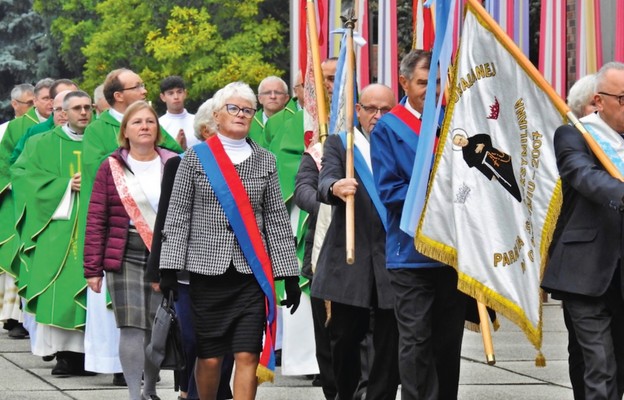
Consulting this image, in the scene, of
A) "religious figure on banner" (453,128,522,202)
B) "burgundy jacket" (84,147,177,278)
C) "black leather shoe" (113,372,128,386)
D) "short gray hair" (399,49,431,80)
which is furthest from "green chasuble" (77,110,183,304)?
"religious figure on banner" (453,128,522,202)

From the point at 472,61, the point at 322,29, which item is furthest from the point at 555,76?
the point at 472,61

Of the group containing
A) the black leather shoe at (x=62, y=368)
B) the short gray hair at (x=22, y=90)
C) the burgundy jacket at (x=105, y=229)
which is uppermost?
the short gray hair at (x=22, y=90)

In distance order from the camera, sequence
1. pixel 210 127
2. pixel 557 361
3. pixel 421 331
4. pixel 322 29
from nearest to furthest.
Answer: pixel 421 331 < pixel 210 127 < pixel 557 361 < pixel 322 29

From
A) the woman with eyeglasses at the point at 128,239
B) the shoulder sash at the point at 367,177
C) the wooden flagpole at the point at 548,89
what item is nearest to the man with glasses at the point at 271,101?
the woman with eyeglasses at the point at 128,239

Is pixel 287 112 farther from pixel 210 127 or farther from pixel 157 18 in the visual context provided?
pixel 157 18

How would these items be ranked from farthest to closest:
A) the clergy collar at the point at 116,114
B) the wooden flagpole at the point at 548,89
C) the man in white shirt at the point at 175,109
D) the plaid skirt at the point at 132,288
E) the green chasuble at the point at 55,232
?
the man in white shirt at the point at 175,109
the green chasuble at the point at 55,232
the clergy collar at the point at 116,114
the plaid skirt at the point at 132,288
the wooden flagpole at the point at 548,89

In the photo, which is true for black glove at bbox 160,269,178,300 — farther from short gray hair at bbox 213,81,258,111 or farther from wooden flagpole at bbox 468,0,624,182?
wooden flagpole at bbox 468,0,624,182

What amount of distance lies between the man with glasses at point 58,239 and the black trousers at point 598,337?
4.73 meters

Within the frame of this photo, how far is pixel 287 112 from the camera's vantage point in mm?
12195

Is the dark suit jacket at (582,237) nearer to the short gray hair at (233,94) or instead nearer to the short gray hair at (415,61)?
the short gray hair at (415,61)

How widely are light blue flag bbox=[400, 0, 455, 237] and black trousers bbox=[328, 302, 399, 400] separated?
702 millimetres

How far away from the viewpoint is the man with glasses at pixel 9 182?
14.2 metres

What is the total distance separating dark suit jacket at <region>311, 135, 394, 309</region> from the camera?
27.7 feet

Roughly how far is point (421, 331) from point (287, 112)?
4.51m
